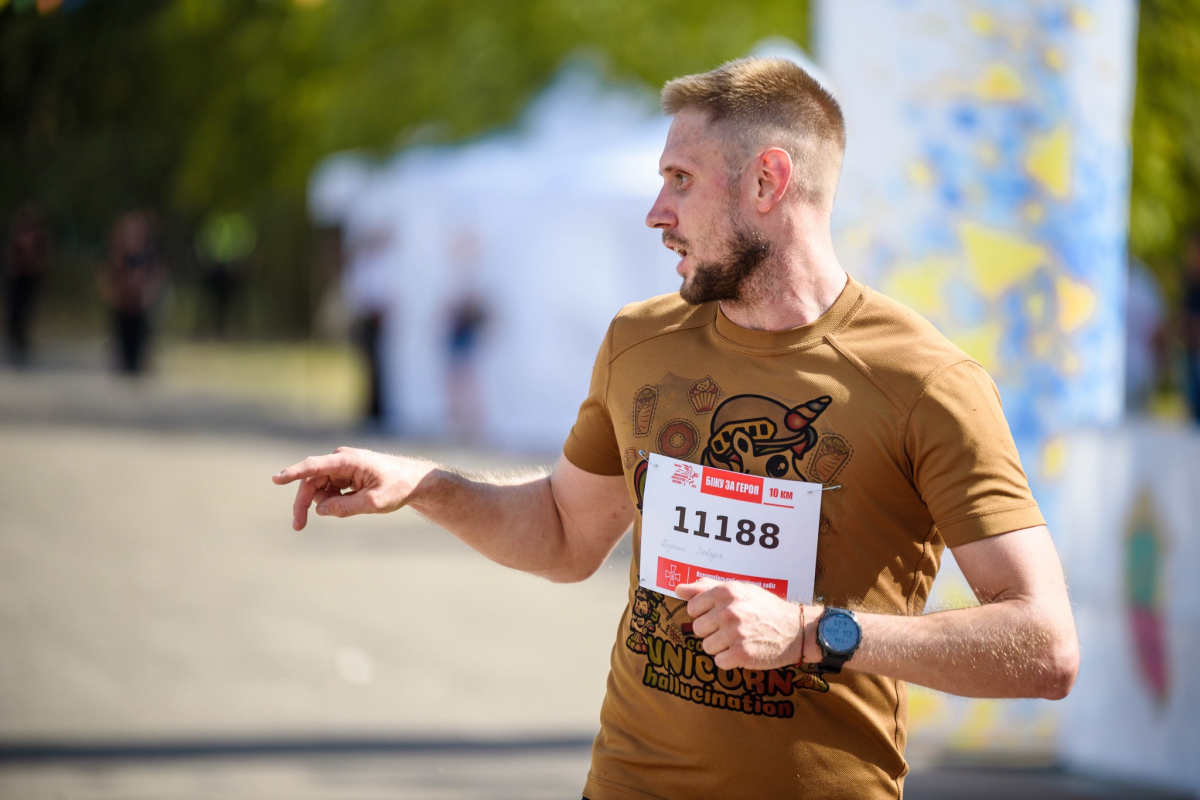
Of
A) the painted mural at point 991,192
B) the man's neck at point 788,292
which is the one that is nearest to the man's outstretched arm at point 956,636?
the man's neck at point 788,292

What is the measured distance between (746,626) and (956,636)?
308mm

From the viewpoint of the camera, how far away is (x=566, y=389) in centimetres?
1412

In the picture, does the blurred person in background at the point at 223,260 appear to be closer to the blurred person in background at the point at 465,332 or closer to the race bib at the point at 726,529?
the blurred person in background at the point at 465,332

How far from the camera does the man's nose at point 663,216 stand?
2373 mm

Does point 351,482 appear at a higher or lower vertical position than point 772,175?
lower

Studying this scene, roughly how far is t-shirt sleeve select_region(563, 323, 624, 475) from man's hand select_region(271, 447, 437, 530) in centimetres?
31

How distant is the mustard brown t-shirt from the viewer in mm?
2105

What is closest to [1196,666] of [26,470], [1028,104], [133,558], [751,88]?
[1028,104]

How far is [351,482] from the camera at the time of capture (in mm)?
2576

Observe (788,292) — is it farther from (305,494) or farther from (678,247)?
(305,494)

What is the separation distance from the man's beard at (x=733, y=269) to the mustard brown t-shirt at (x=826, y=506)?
7 cm

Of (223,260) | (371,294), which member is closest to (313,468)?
(371,294)

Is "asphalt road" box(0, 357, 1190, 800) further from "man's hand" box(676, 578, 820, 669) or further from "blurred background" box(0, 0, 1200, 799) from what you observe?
"man's hand" box(676, 578, 820, 669)

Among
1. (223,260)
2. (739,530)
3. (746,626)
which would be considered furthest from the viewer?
(223,260)
